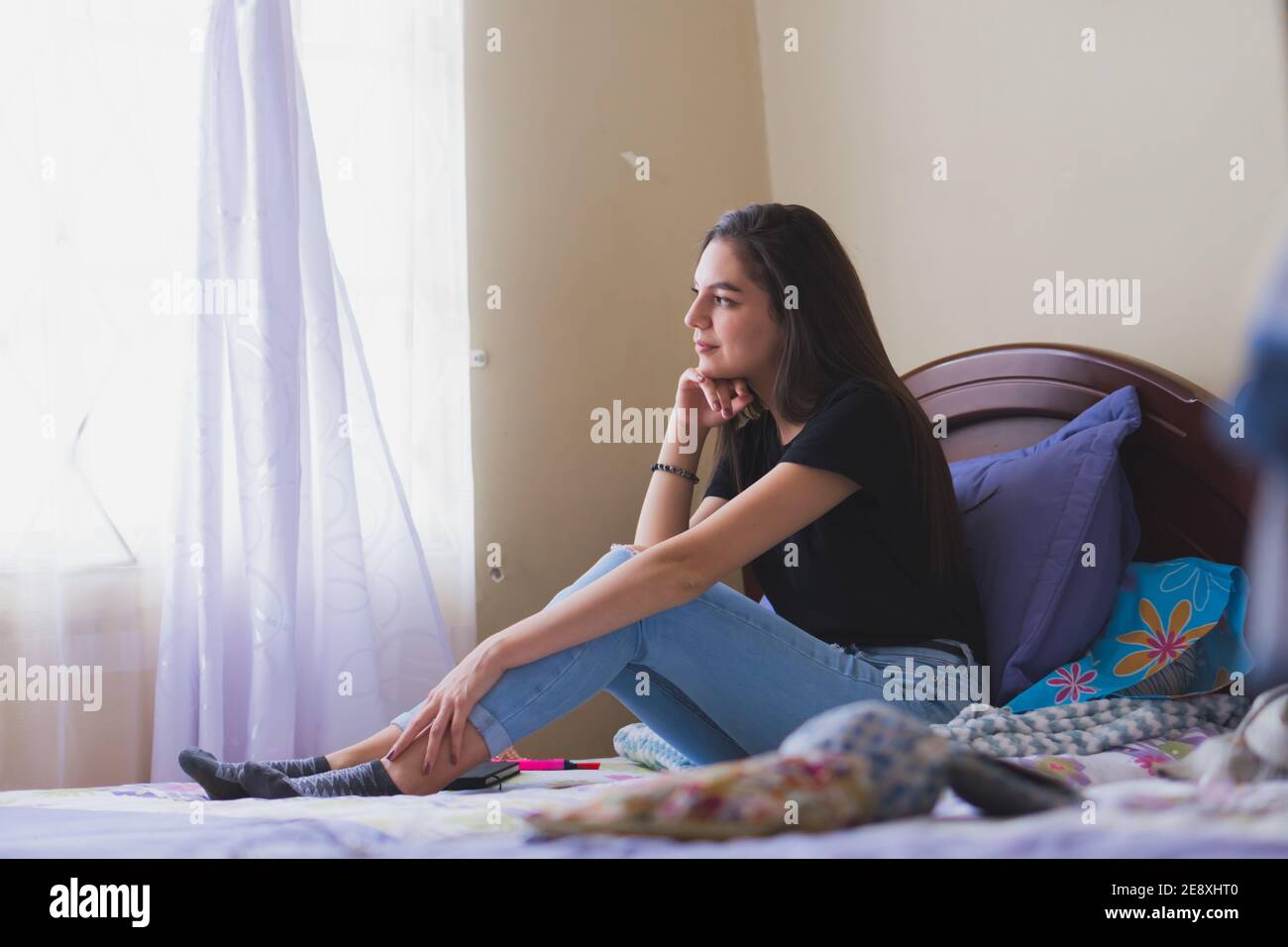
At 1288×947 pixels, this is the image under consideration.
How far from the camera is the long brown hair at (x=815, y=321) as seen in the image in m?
1.48

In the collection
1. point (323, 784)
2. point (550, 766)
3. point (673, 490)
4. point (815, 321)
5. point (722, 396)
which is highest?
point (815, 321)

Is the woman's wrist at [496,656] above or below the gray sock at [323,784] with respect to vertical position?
above

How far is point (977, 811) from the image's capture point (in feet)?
2.32

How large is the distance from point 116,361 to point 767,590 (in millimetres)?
1183

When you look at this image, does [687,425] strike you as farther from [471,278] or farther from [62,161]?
[62,161]

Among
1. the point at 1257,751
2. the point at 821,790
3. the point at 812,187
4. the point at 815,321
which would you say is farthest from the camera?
the point at 812,187

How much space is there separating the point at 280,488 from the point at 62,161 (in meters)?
0.68

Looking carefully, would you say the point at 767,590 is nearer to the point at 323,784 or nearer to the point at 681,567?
the point at 681,567

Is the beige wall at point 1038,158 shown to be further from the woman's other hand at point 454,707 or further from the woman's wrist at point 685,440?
the woman's other hand at point 454,707

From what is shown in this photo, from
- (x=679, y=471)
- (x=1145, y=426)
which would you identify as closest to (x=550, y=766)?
(x=679, y=471)

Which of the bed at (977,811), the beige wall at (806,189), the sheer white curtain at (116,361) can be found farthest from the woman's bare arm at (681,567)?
the sheer white curtain at (116,361)

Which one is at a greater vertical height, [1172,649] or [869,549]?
[869,549]

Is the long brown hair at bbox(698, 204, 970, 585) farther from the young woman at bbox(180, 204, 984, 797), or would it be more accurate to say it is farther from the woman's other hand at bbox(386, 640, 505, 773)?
the woman's other hand at bbox(386, 640, 505, 773)

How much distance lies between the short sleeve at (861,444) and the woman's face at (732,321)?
220 millimetres
